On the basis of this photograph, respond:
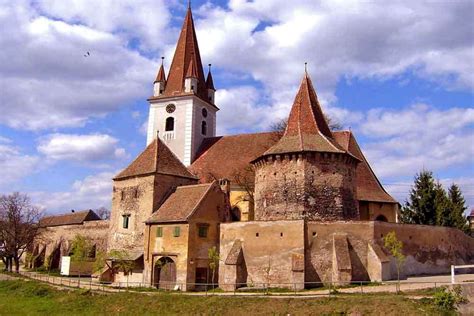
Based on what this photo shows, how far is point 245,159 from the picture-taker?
47406mm

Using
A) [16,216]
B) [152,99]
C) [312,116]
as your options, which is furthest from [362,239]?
[16,216]

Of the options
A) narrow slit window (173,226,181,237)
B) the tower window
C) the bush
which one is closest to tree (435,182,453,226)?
the bush

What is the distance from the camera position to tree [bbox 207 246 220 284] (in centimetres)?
3466

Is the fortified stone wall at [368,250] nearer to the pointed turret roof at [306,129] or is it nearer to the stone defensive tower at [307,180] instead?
the stone defensive tower at [307,180]

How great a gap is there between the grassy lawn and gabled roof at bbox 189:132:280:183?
16825 millimetres

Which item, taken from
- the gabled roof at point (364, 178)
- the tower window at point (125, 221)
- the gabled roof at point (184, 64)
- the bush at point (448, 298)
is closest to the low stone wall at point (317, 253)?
the gabled roof at point (364, 178)

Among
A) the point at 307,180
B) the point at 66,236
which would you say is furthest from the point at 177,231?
the point at 66,236

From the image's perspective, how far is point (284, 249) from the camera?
33.0 m

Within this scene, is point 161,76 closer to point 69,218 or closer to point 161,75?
point 161,75

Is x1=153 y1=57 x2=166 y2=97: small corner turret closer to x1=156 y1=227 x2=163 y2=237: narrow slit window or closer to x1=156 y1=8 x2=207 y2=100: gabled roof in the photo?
x1=156 y1=8 x2=207 y2=100: gabled roof

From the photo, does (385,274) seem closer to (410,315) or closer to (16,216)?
(410,315)

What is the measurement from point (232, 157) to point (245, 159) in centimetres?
179

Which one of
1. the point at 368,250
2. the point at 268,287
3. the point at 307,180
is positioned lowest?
the point at 268,287

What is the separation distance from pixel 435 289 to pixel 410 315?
3746mm
